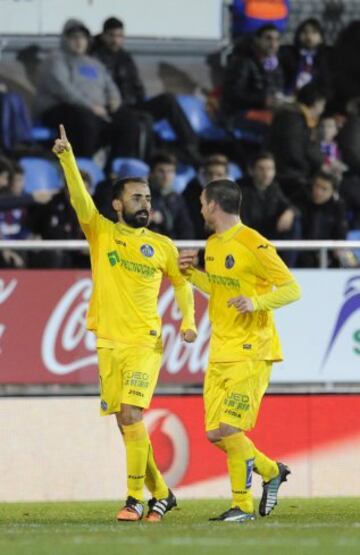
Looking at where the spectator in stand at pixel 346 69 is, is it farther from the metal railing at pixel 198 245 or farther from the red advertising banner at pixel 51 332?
the red advertising banner at pixel 51 332

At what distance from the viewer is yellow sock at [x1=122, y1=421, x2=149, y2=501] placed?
10.2 m

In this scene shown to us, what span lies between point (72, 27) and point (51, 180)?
1.55 metres

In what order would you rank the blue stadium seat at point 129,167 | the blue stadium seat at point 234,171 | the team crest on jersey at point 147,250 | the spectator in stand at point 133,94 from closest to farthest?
the team crest on jersey at point 147,250 → the blue stadium seat at point 129,167 → the blue stadium seat at point 234,171 → the spectator in stand at point 133,94

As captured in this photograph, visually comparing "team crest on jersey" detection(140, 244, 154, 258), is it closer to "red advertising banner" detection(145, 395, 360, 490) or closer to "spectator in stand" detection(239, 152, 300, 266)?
"red advertising banner" detection(145, 395, 360, 490)

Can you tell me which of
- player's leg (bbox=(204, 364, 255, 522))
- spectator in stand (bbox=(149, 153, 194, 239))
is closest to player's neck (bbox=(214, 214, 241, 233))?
player's leg (bbox=(204, 364, 255, 522))

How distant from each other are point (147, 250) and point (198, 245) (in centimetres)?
288

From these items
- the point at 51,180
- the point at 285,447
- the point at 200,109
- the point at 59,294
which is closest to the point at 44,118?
the point at 51,180

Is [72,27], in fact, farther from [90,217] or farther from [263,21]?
[90,217]

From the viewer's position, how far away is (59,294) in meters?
13.2

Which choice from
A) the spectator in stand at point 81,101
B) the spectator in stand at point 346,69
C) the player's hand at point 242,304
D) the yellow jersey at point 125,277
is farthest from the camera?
the spectator in stand at point 346,69

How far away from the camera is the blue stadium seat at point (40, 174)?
16016 mm

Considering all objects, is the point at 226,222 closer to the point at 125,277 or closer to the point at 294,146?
the point at 125,277

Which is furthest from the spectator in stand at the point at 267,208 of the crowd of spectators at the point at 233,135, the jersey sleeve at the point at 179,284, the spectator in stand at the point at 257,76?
the jersey sleeve at the point at 179,284

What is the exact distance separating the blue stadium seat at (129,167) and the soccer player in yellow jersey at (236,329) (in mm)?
5594
